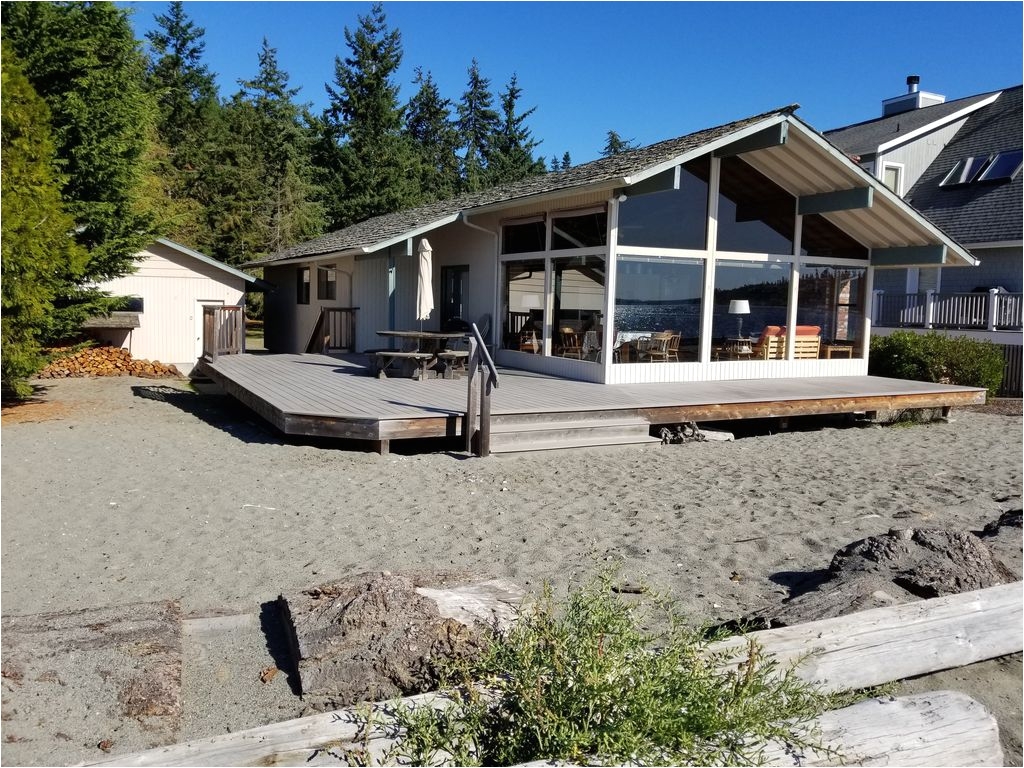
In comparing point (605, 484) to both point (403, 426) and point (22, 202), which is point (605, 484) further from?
point (22, 202)

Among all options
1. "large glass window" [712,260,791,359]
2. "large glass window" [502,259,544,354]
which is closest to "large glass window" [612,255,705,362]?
"large glass window" [712,260,791,359]

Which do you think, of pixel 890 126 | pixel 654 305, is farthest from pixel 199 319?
pixel 890 126

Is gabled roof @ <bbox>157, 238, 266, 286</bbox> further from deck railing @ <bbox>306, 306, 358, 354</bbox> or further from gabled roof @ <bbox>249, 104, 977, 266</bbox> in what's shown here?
gabled roof @ <bbox>249, 104, 977, 266</bbox>

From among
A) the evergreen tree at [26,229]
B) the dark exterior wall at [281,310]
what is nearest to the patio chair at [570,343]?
the evergreen tree at [26,229]

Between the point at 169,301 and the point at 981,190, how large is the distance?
67.3 feet

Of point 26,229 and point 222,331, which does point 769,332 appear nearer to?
point 222,331

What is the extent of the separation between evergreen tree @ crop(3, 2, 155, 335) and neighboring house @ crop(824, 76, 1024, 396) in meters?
17.5

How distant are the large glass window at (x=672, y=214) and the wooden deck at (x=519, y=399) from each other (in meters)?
2.23

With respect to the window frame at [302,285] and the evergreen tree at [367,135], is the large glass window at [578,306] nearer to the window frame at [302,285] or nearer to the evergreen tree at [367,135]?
the window frame at [302,285]

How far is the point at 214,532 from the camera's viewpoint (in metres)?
6.21

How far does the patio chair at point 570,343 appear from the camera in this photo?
12.9 m

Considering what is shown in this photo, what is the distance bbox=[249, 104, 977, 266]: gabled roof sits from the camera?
11375 mm

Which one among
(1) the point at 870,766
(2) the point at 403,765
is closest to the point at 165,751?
(2) the point at 403,765

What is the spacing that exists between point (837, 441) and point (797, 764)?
914 centimetres
